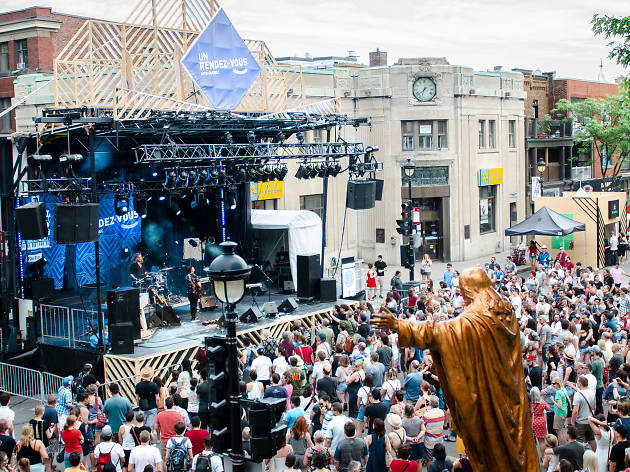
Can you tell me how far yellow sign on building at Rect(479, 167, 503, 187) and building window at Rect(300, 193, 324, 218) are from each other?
878cm

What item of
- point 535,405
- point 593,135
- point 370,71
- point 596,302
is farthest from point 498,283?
point 593,135

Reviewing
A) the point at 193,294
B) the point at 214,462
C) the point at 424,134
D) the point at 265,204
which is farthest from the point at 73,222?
the point at 424,134

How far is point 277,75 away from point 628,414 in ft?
55.0

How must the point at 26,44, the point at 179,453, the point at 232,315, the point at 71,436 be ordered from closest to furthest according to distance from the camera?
the point at 232,315, the point at 179,453, the point at 71,436, the point at 26,44

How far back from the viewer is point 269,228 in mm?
26969

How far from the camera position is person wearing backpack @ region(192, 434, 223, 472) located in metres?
9.37

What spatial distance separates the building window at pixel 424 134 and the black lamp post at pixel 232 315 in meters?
29.3

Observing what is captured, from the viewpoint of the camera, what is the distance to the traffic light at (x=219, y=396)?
809 centimetres

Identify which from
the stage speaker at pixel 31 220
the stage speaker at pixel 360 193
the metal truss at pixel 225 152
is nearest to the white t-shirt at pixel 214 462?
the stage speaker at pixel 31 220

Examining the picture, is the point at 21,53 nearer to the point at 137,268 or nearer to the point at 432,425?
the point at 137,268

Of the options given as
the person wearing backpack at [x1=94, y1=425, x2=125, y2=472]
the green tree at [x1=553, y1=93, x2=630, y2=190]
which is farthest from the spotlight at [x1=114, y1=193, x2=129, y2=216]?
the green tree at [x1=553, y1=93, x2=630, y2=190]

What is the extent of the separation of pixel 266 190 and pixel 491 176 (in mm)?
Result: 13459

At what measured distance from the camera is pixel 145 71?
67.5 ft

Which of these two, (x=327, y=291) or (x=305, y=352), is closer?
(x=305, y=352)
